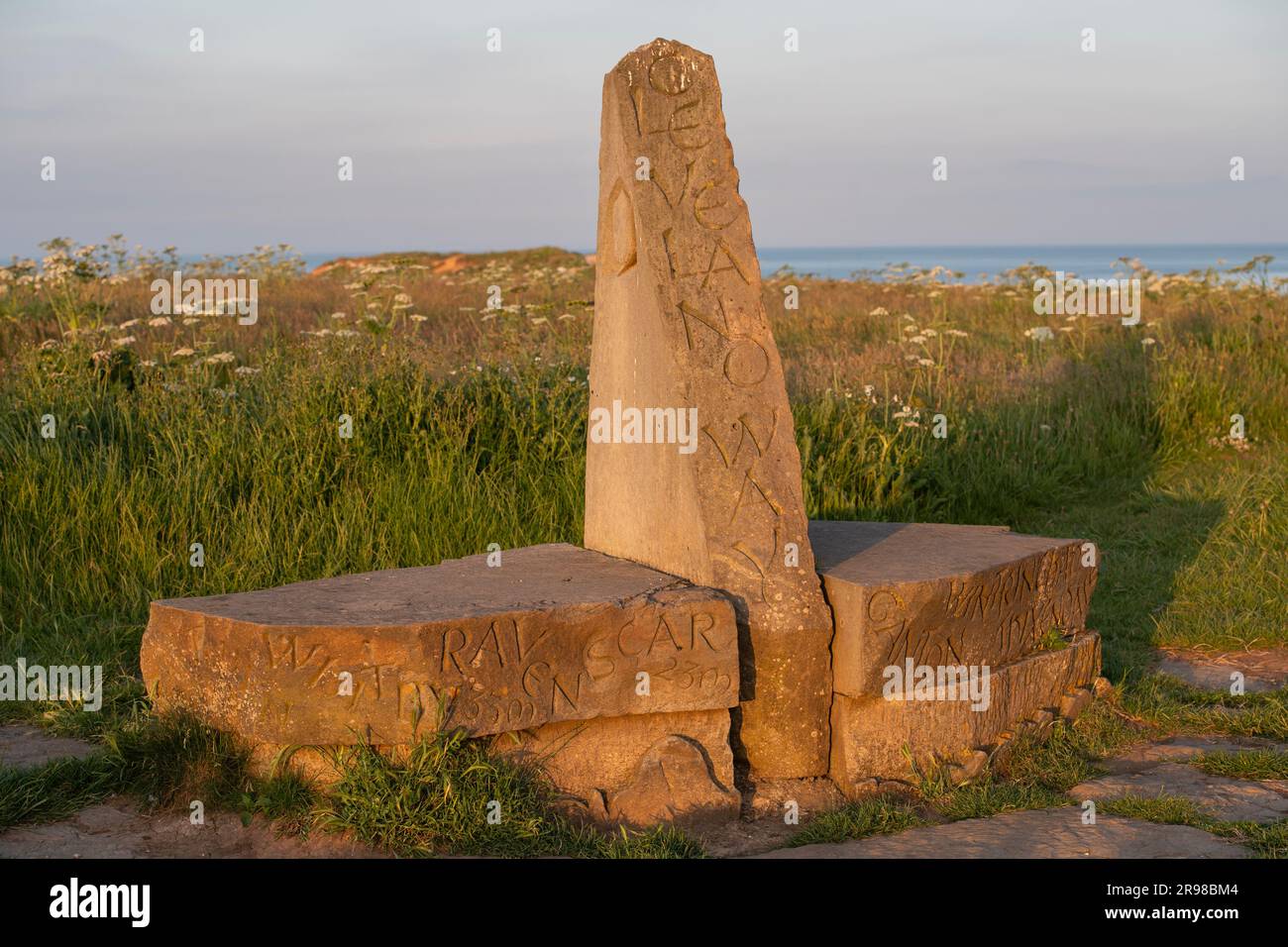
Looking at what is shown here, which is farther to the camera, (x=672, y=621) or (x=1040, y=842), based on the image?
(x=672, y=621)

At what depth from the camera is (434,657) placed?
11.2 feet

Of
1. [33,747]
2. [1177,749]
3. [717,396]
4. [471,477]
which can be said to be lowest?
[1177,749]

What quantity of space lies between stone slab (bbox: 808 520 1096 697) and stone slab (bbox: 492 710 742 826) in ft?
1.69

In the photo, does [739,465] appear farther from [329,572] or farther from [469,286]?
[469,286]

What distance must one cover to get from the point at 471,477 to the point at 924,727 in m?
2.77

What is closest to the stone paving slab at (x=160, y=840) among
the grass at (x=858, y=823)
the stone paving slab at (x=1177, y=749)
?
the grass at (x=858, y=823)

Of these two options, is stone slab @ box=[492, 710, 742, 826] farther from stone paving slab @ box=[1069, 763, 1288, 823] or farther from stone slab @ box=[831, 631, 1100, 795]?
stone paving slab @ box=[1069, 763, 1288, 823]

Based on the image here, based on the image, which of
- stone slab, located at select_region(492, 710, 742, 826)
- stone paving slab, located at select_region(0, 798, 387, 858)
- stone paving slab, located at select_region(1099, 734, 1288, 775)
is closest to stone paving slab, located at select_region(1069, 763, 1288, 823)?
stone paving slab, located at select_region(1099, 734, 1288, 775)

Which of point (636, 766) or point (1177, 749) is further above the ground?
point (636, 766)

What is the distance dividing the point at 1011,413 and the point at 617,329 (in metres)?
4.40

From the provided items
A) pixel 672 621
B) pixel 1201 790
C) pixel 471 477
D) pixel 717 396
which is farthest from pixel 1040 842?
pixel 471 477

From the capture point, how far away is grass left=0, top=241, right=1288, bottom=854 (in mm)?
4637

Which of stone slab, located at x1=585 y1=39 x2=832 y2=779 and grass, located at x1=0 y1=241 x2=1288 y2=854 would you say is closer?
stone slab, located at x1=585 y1=39 x2=832 y2=779

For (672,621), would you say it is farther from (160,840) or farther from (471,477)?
(471,477)
